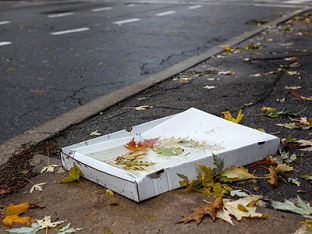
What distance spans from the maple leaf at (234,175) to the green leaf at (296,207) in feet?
0.81

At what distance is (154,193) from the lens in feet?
6.54

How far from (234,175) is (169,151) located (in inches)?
14.1

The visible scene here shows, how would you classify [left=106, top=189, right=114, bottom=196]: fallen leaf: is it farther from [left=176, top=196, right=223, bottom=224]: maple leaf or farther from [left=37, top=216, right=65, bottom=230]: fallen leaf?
[left=176, top=196, right=223, bottom=224]: maple leaf

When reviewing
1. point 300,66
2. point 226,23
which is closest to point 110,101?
point 300,66

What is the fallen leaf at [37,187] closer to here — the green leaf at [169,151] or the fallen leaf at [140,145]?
the fallen leaf at [140,145]

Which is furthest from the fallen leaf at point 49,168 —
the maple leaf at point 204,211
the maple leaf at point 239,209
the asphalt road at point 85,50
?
the maple leaf at point 239,209

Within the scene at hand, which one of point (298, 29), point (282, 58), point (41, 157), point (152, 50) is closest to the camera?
point (41, 157)

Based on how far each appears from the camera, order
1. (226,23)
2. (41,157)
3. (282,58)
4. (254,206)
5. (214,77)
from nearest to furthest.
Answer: (254,206)
(41,157)
(214,77)
(282,58)
(226,23)

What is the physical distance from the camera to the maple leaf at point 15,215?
1.90 m

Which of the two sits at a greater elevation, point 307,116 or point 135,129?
point 135,129

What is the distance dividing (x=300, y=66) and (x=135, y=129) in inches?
112

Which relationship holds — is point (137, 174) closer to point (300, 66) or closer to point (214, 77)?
point (214, 77)

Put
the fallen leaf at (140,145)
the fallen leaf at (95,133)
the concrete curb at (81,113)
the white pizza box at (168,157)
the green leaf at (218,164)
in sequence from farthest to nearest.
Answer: the fallen leaf at (95,133), the concrete curb at (81,113), the fallen leaf at (140,145), the green leaf at (218,164), the white pizza box at (168,157)

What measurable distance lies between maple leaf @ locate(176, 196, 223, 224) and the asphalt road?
165 cm
